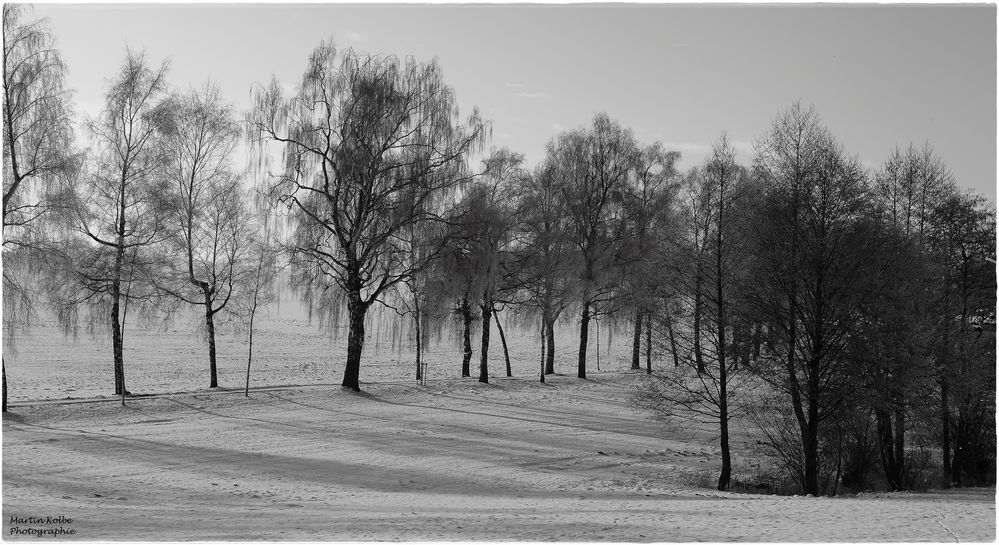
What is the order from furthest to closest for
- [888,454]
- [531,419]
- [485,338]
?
1. [485,338]
2. [531,419]
3. [888,454]

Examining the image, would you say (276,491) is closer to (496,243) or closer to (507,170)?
(496,243)

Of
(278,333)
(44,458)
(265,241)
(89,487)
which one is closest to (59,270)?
(265,241)

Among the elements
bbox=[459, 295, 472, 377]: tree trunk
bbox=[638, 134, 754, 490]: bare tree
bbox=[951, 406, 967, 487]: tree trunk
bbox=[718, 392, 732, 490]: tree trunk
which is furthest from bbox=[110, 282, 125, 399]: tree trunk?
bbox=[951, 406, 967, 487]: tree trunk

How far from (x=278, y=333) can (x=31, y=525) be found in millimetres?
59544

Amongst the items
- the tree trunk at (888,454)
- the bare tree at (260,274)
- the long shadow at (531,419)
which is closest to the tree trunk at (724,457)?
the tree trunk at (888,454)

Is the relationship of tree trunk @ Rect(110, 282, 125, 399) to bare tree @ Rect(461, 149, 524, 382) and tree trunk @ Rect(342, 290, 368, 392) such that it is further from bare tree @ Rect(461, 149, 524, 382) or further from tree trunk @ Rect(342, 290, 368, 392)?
bare tree @ Rect(461, 149, 524, 382)

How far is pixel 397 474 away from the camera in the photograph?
14.2m

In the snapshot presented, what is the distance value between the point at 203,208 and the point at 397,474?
15221 millimetres

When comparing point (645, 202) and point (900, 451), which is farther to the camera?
point (645, 202)

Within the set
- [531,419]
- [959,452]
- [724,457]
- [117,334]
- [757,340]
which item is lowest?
[959,452]

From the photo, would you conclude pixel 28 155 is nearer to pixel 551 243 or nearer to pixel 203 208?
pixel 203 208

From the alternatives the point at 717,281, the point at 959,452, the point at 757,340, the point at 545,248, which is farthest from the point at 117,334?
the point at 959,452

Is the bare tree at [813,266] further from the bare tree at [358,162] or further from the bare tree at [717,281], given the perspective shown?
the bare tree at [358,162]

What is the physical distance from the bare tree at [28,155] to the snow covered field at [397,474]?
3630mm
